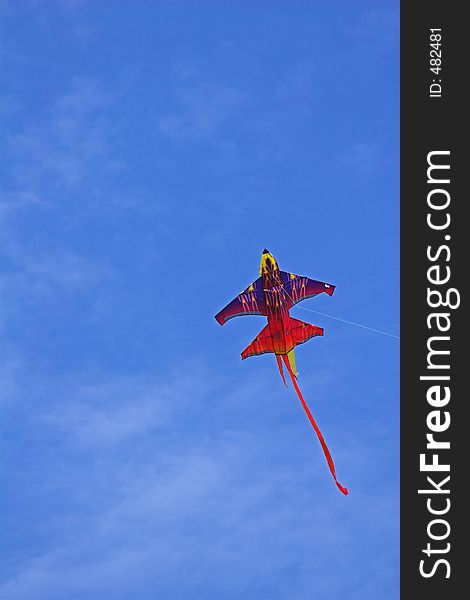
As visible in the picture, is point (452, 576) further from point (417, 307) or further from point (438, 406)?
point (417, 307)

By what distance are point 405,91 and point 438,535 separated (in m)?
13.7

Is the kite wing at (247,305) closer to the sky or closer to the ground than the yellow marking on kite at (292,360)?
closer to the sky

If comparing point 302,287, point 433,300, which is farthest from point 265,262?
point 433,300

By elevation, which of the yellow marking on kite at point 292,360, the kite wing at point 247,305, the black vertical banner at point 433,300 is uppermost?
the kite wing at point 247,305

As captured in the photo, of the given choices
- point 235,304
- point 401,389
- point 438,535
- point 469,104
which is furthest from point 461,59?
point 235,304

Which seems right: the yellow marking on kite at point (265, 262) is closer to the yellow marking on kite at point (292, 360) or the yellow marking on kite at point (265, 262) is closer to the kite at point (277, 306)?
the kite at point (277, 306)

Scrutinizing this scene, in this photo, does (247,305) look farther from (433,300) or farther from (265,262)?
(433,300)

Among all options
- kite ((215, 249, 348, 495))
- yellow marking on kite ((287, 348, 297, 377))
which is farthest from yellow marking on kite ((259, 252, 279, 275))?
yellow marking on kite ((287, 348, 297, 377))

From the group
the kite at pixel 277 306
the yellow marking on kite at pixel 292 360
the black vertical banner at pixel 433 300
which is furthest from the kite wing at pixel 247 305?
the black vertical banner at pixel 433 300

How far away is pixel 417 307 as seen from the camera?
34844 mm

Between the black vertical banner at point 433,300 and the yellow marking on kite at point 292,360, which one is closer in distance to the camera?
the black vertical banner at point 433,300

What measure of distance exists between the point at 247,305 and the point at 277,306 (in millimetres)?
1459

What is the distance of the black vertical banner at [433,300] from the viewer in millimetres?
34031

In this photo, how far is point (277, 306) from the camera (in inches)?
1962
